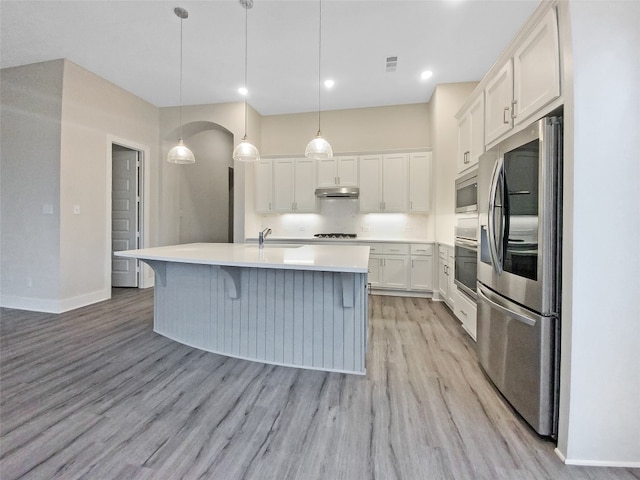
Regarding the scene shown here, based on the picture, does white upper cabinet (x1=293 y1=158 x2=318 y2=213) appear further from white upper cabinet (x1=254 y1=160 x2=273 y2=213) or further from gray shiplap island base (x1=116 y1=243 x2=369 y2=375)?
gray shiplap island base (x1=116 y1=243 x2=369 y2=375)

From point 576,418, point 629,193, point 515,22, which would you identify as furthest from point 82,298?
point 515,22

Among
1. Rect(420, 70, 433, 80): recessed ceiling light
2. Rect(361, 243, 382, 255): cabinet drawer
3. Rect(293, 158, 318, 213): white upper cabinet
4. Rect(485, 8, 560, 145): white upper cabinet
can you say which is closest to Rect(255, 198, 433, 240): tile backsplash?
Rect(293, 158, 318, 213): white upper cabinet

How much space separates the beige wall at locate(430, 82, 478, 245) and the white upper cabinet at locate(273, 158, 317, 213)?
6.52 feet

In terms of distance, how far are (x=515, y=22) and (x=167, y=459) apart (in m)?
4.50

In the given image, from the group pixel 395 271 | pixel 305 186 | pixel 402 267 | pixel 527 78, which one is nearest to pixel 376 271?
pixel 395 271

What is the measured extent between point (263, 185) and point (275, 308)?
3269 mm

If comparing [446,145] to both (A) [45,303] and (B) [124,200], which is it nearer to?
(B) [124,200]

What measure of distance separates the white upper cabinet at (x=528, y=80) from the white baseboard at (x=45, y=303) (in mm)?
5088

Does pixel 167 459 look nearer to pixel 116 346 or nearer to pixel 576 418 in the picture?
pixel 116 346

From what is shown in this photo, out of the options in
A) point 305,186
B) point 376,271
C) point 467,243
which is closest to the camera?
point 467,243

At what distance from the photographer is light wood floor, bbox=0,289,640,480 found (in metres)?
1.35

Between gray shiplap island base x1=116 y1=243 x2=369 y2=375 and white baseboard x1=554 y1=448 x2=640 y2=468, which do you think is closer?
white baseboard x1=554 y1=448 x2=640 y2=468

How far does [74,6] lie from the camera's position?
2.70 metres

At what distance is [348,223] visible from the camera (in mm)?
5184
